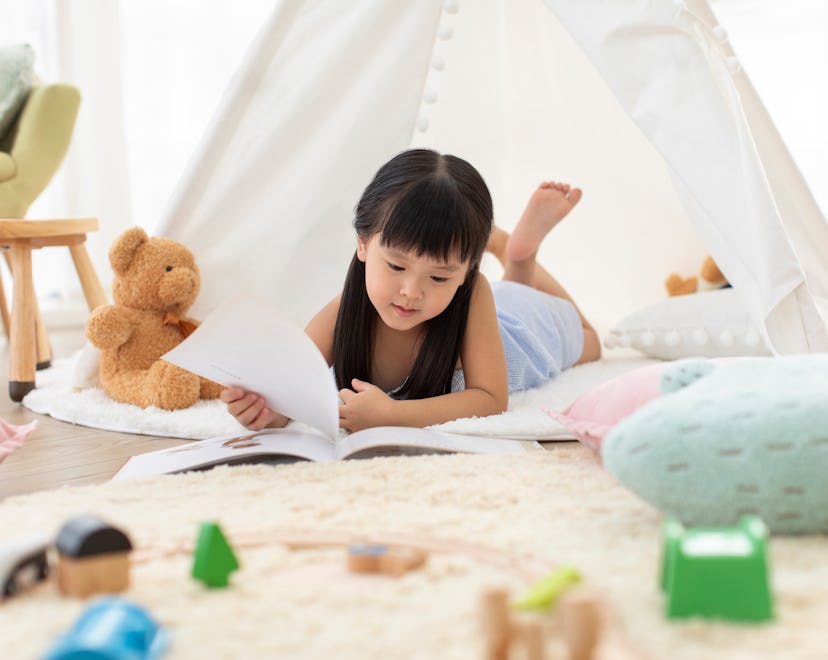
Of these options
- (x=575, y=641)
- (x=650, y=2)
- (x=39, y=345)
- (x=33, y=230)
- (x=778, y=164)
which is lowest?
(x=39, y=345)

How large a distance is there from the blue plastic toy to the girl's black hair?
2.40 ft

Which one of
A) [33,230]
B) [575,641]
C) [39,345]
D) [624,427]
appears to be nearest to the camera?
[575,641]

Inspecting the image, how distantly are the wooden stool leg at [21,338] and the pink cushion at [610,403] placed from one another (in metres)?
0.98

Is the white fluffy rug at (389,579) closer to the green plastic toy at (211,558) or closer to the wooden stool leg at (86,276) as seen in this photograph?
the green plastic toy at (211,558)

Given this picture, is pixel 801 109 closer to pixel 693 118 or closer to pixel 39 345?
pixel 693 118

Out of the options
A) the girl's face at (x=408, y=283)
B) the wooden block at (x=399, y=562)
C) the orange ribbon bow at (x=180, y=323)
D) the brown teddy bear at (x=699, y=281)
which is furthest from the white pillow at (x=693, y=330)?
the wooden block at (x=399, y=562)

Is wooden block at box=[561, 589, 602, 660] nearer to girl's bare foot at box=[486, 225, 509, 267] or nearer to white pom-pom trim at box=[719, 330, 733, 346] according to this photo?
white pom-pom trim at box=[719, 330, 733, 346]

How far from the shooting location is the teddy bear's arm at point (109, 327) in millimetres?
1609

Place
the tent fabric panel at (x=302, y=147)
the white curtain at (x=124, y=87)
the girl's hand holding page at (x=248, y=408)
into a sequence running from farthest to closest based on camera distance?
the white curtain at (x=124, y=87)
the tent fabric panel at (x=302, y=147)
the girl's hand holding page at (x=248, y=408)

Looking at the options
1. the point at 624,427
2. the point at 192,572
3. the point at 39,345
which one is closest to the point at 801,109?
the point at 39,345

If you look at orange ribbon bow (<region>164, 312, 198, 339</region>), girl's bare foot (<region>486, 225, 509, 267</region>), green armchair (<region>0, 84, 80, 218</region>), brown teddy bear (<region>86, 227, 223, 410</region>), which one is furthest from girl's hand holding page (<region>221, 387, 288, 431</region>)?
green armchair (<region>0, 84, 80, 218</region>)

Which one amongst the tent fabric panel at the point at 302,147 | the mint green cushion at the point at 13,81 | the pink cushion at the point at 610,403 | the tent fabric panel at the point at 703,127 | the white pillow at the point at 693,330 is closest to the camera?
the pink cushion at the point at 610,403

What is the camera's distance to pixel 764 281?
1.45 meters

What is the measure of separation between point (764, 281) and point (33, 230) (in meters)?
1.21
